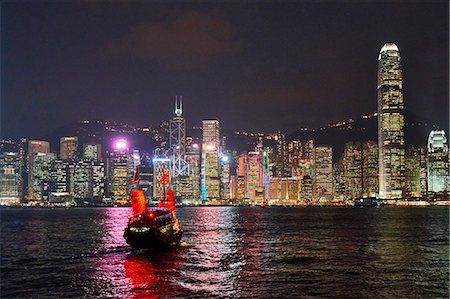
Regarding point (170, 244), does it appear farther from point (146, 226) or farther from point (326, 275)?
point (326, 275)

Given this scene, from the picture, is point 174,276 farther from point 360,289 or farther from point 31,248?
point 31,248

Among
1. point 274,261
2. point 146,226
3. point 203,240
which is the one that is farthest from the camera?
point 203,240

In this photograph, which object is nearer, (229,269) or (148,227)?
(229,269)

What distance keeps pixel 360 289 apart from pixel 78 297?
54.5ft

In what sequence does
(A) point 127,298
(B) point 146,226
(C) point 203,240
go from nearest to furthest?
(A) point 127,298
(B) point 146,226
(C) point 203,240

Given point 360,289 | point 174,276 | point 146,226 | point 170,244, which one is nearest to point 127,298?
point 174,276

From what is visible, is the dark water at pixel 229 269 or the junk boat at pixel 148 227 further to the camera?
the junk boat at pixel 148 227

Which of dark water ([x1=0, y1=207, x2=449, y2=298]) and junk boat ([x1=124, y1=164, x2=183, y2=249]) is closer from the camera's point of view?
→ dark water ([x1=0, y1=207, x2=449, y2=298])

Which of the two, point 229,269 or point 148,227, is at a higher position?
point 148,227

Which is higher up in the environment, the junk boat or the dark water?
the junk boat

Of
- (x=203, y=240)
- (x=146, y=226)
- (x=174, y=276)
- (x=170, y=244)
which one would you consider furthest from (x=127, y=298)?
(x=203, y=240)

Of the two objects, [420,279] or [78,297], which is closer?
[78,297]

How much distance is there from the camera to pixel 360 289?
3519 cm

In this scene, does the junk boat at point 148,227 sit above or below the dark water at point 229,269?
above
